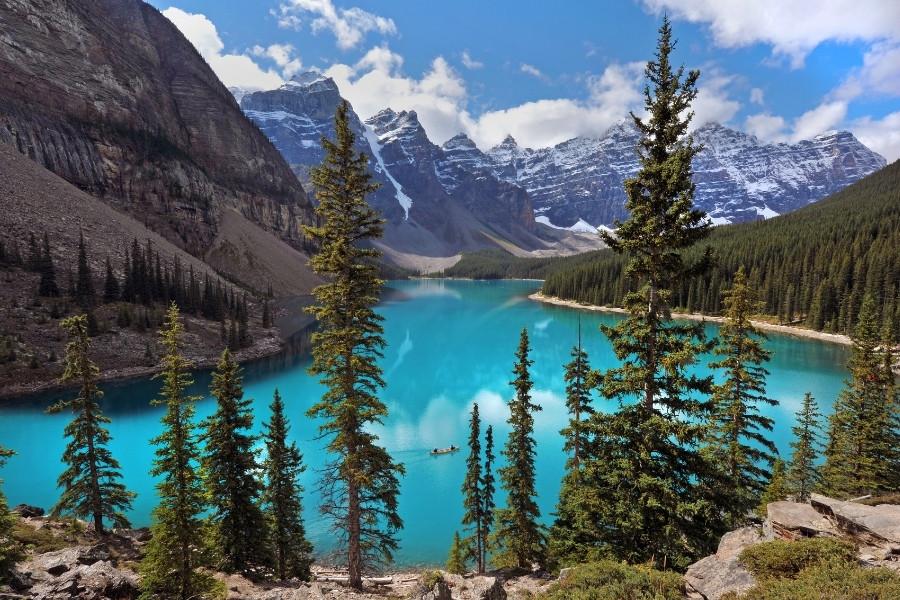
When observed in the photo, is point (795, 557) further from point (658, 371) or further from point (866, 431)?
point (866, 431)

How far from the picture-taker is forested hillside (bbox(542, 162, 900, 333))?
71.6 meters

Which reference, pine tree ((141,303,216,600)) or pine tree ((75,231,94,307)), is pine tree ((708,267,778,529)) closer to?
pine tree ((141,303,216,600))

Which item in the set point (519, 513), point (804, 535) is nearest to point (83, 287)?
point (519, 513)

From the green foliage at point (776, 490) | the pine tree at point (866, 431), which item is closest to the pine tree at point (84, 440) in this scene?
the green foliage at point (776, 490)

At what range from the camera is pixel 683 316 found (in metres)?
98.8

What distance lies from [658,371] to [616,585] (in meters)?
4.77

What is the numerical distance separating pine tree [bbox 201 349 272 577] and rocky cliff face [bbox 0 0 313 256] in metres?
114

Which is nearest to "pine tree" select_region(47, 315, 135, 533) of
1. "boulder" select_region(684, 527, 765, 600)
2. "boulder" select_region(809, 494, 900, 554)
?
"boulder" select_region(684, 527, 765, 600)

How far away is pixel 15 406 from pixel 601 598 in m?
53.2

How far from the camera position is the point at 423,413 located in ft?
134

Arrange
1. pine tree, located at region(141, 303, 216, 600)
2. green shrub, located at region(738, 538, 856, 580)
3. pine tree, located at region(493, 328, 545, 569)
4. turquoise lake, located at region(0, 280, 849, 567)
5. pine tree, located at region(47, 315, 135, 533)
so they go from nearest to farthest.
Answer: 1. green shrub, located at region(738, 538, 856, 580)
2. pine tree, located at region(141, 303, 216, 600)
3. pine tree, located at region(47, 315, 135, 533)
4. pine tree, located at region(493, 328, 545, 569)
5. turquoise lake, located at region(0, 280, 849, 567)

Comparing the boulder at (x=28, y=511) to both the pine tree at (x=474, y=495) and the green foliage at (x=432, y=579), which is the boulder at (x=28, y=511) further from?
the green foliage at (x=432, y=579)

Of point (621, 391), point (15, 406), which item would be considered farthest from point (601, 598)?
point (15, 406)

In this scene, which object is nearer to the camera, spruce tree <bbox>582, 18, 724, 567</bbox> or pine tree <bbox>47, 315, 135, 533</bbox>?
spruce tree <bbox>582, 18, 724, 567</bbox>
